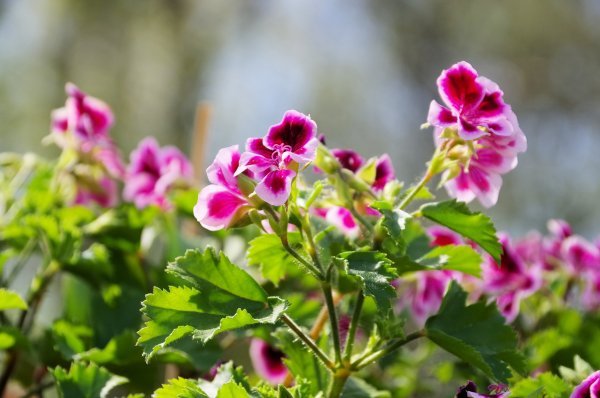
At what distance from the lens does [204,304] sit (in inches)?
24.9

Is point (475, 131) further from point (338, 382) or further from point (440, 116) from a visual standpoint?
point (338, 382)

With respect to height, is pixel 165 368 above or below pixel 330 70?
below

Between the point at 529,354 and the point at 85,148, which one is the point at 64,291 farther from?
the point at 529,354

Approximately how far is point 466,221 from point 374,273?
12cm

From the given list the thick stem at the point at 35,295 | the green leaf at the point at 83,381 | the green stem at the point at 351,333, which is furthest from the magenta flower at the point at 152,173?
the green stem at the point at 351,333

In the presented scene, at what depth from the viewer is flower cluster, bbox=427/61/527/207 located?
66 cm

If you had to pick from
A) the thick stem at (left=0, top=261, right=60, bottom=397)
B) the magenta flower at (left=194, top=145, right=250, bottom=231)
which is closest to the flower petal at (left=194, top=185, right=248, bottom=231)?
the magenta flower at (left=194, top=145, right=250, bottom=231)

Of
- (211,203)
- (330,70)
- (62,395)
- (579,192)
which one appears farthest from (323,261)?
(330,70)

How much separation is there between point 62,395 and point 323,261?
0.76 feet

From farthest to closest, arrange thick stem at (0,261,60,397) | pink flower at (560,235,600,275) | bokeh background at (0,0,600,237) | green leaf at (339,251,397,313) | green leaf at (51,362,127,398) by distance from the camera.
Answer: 1. bokeh background at (0,0,600,237)
2. pink flower at (560,235,600,275)
3. thick stem at (0,261,60,397)
4. green leaf at (51,362,127,398)
5. green leaf at (339,251,397,313)

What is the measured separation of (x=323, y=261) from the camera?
679 millimetres

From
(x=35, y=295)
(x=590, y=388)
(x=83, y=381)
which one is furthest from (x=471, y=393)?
(x=35, y=295)

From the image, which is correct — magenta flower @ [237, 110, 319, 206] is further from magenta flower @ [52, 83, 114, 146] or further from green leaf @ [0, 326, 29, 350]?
magenta flower @ [52, 83, 114, 146]

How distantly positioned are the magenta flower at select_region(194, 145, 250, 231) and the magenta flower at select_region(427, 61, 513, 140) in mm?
149
